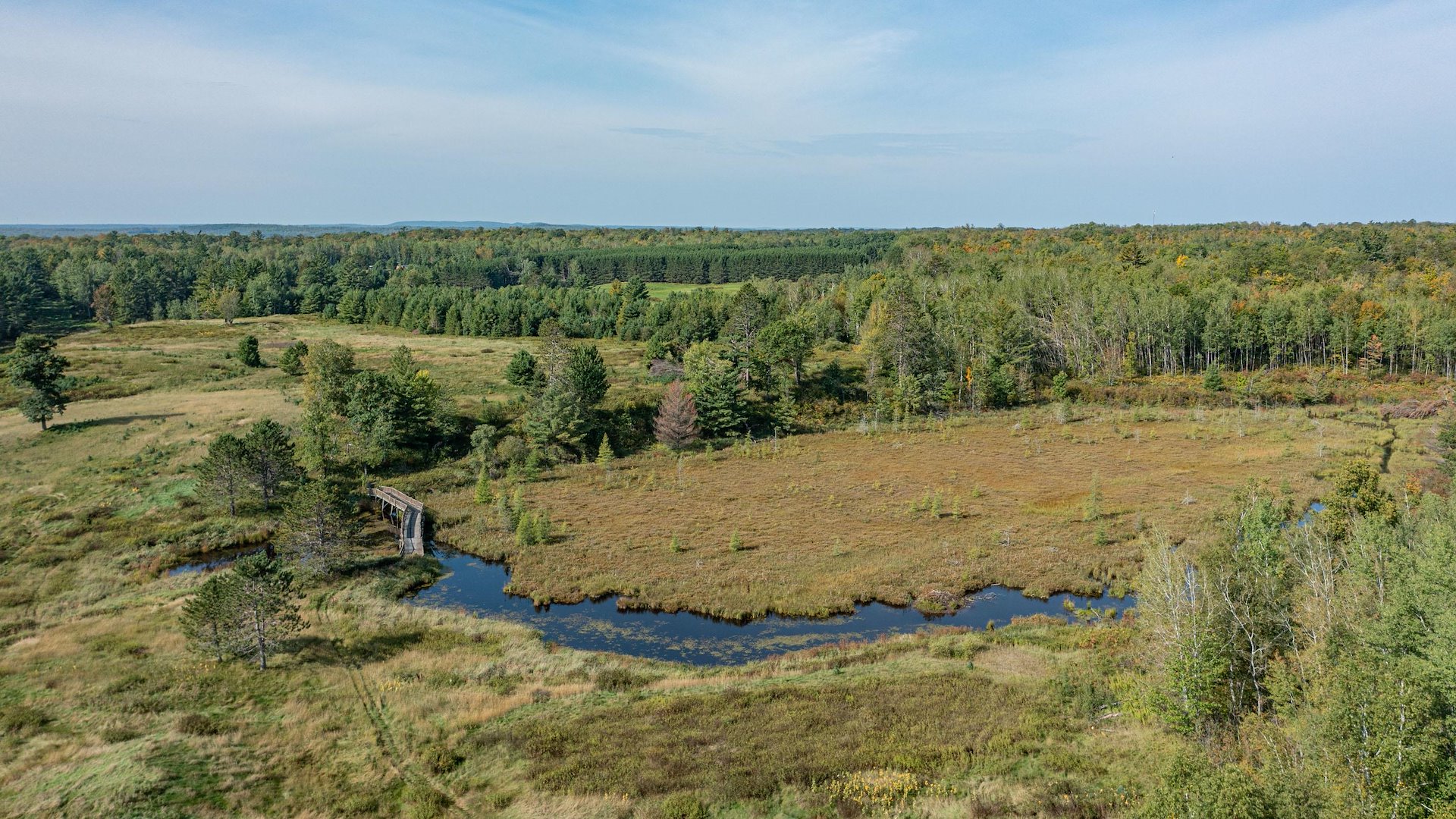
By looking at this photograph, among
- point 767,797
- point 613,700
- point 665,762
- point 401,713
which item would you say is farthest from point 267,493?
point 767,797

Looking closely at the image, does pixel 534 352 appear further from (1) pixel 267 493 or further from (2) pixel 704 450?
(1) pixel 267 493

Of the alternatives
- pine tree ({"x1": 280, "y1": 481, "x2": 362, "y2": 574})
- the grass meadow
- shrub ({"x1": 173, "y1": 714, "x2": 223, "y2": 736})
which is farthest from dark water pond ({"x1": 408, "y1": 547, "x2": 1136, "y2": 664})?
shrub ({"x1": 173, "y1": 714, "x2": 223, "y2": 736})

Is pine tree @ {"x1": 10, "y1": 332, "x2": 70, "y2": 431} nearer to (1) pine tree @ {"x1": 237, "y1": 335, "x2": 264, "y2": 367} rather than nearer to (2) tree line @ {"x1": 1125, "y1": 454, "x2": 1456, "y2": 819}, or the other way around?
(1) pine tree @ {"x1": 237, "y1": 335, "x2": 264, "y2": 367}

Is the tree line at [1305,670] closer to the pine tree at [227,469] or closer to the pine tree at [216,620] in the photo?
the pine tree at [216,620]

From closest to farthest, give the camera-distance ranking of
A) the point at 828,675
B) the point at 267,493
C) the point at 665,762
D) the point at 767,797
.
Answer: the point at 767,797 → the point at 665,762 → the point at 828,675 → the point at 267,493

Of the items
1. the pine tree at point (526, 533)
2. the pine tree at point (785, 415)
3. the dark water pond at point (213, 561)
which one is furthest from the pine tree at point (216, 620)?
the pine tree at point (785, 415)
